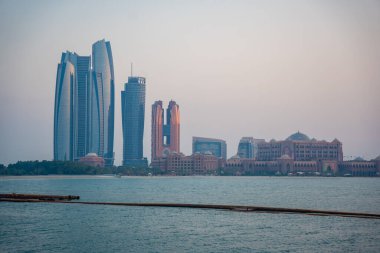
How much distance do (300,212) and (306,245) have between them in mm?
21348

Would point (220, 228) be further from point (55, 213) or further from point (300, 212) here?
point (55, 213)

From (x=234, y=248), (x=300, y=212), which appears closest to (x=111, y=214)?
(x=300, y=212)

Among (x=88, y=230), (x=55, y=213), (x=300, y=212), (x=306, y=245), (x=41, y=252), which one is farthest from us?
(x=55, y=213)

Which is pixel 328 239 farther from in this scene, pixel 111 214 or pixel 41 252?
pixel 111 214

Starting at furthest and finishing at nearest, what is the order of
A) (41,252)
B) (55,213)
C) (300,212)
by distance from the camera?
(55,213)
(300,212)
(41,252)

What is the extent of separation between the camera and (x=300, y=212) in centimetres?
7631

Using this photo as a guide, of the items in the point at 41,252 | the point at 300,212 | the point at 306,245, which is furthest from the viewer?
the point at 300,212

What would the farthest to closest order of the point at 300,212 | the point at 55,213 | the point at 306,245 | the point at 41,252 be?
1. the point at 55,213
2. the point at 300,212
3. the point at 306,245
4. the point at 41,252

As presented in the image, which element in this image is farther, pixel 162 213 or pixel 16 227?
pixel 162 213

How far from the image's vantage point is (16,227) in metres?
67.2

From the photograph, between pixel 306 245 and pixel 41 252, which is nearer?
pixel 41 252

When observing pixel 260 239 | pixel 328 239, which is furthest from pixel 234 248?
pixel 328 239

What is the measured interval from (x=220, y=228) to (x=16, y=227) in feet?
74.0

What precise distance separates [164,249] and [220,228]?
43.7 ft
